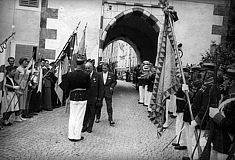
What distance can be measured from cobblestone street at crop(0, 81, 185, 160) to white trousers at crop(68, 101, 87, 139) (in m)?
0.20

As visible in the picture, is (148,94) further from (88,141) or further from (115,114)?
(88,141)

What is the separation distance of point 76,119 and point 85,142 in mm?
542

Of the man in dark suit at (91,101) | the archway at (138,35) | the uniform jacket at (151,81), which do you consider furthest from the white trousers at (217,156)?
the archway at (138,35)

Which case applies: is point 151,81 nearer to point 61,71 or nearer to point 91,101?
point 61,71

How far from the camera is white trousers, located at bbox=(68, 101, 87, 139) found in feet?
20.3

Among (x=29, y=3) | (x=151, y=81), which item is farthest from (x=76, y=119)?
(x=29, y=3)

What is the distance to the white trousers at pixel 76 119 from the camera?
20.3ft

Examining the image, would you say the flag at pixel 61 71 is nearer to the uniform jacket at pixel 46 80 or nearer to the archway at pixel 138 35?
the uniform jacket at pixel 46 80

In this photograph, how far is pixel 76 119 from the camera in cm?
627

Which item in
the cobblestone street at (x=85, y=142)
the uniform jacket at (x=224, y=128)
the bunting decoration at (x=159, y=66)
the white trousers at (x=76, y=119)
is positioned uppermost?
the bunting decoration at (x=159, y=66)

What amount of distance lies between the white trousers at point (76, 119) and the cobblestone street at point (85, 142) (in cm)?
20

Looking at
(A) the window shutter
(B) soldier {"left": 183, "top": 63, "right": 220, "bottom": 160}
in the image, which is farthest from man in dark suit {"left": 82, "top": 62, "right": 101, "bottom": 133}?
(A) the window shutter

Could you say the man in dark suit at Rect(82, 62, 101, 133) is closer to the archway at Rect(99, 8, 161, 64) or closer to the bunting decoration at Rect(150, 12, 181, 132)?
the bunting decoration at Rect(150, 12, 181, 132)

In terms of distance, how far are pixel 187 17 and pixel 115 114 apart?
6.26 metres
